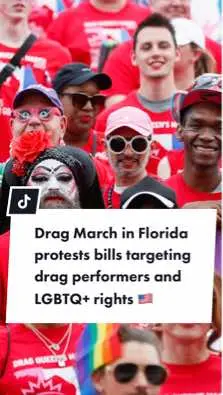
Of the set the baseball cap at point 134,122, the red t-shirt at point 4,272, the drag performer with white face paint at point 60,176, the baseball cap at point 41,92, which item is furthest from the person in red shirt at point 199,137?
the red t-shirt at point 4,272

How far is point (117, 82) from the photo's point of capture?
6.36 metres

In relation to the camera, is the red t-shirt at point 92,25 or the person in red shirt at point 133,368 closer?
the person in red shirt at point 133,368

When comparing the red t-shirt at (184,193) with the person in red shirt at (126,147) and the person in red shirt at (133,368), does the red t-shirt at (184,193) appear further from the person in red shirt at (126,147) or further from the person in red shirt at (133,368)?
the person in red shirt at (133,368)

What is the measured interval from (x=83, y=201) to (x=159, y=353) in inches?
28.0

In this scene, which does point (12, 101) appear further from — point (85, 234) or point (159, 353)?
point (159, 353)

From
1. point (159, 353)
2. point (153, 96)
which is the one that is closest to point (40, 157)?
point (153, 96)

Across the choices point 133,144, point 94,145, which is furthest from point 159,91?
point 94,145

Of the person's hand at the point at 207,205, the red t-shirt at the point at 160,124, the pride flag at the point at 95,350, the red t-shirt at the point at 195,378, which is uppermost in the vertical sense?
the red t-shirt at the point at 160,124

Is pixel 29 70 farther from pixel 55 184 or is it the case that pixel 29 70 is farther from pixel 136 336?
pixel 136 336

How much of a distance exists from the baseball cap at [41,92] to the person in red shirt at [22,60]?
0.02 meters

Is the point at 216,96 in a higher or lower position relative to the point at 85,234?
higher

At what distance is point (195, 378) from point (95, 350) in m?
0.44

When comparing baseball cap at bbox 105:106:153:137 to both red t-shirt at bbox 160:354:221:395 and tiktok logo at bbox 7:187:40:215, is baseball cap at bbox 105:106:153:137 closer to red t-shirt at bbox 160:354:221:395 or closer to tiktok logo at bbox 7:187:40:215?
tiktok logo at bbox 7:187:40:215

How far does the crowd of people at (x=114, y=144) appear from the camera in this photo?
6305mm
